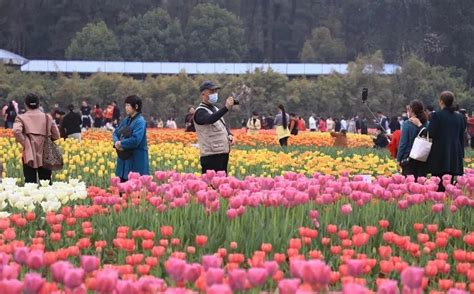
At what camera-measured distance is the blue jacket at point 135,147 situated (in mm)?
9461

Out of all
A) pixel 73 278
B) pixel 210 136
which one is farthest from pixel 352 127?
pixel 73 278

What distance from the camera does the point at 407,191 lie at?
24.0 ft

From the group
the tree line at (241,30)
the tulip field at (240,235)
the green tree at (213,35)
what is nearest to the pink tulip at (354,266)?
the tulip field at (240,235)

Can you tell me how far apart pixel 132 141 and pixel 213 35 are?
69294 millimetres

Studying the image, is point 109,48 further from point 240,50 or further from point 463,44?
point 463,44

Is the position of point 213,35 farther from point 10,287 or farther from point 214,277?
point 10,287

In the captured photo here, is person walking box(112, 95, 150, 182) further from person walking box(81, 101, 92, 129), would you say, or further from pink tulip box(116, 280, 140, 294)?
person walking box(81, 101, 92, 129)

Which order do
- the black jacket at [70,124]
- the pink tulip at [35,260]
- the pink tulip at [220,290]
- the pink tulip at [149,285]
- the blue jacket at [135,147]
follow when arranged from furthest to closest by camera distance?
the black jacket at [70,124], the blue jacket at [135,147], the pink tulip at [35,260], the pink tulip at [149,285], the pink tulip at [220,290]

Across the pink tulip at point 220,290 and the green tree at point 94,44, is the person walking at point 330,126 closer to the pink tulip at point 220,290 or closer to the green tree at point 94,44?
the green tree at point 94,44

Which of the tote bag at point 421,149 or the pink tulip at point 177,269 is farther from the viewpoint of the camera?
the tote bag at point 421,149

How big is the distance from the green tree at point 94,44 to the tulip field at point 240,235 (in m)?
65.7

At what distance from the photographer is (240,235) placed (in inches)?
223

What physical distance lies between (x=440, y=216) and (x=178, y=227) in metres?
1.87

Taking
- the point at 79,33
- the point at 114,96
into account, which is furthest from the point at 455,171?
the point at 79,33
